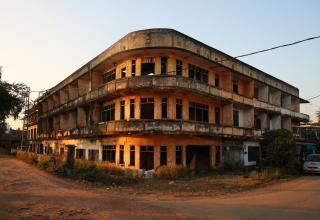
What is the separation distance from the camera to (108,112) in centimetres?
3127

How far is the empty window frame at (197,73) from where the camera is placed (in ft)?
94.8

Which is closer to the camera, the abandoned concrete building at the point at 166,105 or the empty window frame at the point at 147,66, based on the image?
the abandoned concrete building at the point at 166,105

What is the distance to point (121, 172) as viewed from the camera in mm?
23250

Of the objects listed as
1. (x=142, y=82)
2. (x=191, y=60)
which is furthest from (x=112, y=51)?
(x=191, y=60)

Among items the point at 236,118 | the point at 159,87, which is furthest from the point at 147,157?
the point at 236,118

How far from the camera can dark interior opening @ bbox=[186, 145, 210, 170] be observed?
2827 centimetres

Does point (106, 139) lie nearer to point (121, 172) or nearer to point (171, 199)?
point (121, 172)

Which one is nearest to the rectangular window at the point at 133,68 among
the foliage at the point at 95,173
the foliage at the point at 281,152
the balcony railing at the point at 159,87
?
the balcony railing at the point at 159,87

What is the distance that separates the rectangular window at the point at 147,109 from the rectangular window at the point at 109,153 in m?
4.98

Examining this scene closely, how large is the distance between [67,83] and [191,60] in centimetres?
2074

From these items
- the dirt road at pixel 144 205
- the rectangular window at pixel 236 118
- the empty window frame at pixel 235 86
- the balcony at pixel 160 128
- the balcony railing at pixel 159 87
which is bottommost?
the dirt road at pixel 144 205

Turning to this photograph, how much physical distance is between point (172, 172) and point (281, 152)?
10.5 meters

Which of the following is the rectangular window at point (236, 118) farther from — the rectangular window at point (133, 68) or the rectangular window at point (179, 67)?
the rectangular window at point (133, 68)

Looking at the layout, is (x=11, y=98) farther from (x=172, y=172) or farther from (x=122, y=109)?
(x=172, y=172)
